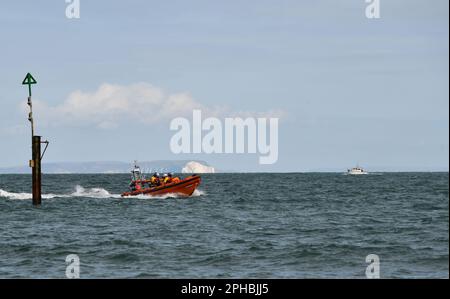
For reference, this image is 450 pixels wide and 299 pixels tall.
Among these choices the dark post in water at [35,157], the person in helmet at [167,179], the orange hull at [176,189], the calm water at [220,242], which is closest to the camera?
the calm water at [220,242]

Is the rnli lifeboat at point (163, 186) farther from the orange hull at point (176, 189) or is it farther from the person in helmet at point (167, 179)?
the person in helmet at point (167, 179)

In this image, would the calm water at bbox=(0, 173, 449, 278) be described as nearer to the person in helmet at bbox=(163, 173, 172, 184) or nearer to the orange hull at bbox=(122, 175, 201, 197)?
the orange hull at bbox=(122, 175, 201, 197)

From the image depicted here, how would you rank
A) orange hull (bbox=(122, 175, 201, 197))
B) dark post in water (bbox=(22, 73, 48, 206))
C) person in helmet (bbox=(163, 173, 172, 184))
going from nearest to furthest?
dark post in water (bbox=(22, 73, 48, 206)), orange hull (bbox=(122, 175, 201, 197)), person in helmet (bbox=(163, 173, 172, 184))

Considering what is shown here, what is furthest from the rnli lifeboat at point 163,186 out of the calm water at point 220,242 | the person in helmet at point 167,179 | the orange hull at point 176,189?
the calm water at point 220,242

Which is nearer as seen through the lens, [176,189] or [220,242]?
[220,242]

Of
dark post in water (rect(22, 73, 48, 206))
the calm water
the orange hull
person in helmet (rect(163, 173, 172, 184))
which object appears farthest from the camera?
person in helmet (rect(163, 173, 172, 184))

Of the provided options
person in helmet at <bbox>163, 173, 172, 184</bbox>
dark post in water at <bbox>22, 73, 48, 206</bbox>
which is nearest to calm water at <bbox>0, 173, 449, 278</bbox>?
dark post in water at <bbox>22, 73, 48, 206</bbox>

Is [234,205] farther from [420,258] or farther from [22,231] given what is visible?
[420,258]

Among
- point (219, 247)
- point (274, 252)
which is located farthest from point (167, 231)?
point (274, 252)

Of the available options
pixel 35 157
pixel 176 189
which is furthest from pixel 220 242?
pixel 176 189

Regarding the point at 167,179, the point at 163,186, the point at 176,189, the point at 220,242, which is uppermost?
the point at 167,179

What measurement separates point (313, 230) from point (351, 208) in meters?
17.2

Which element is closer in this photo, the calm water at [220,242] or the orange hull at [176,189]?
the calm water at [220,242]

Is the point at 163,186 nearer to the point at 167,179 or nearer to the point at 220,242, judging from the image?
the point at 167,179
